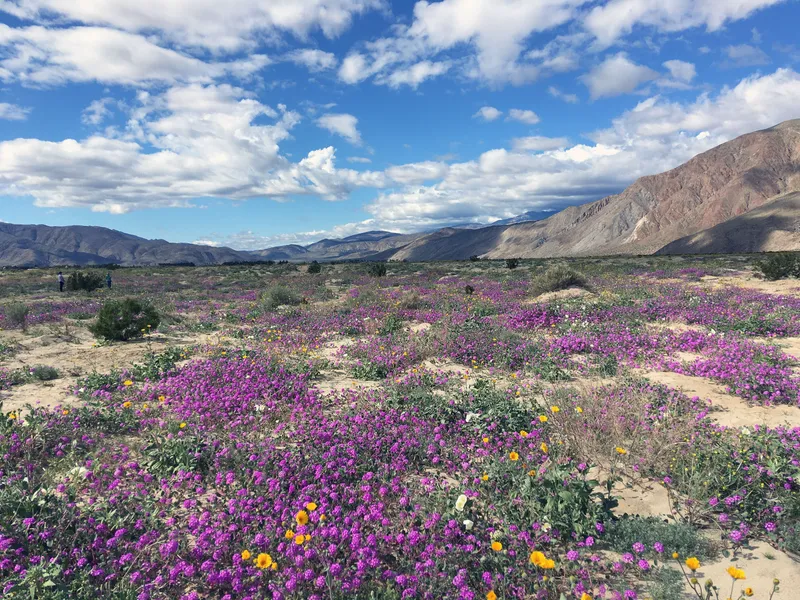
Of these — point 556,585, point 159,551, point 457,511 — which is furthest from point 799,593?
point 159,551

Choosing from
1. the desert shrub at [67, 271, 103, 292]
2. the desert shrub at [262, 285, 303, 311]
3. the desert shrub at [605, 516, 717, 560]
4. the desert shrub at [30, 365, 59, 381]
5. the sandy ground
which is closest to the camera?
the desert shrub at [605, 516, 717, 560]

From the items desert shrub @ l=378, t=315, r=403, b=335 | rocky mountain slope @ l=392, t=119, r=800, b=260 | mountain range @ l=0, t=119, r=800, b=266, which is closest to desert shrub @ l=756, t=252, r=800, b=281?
desert shrub @ l=378, t=315, r=403, b=335

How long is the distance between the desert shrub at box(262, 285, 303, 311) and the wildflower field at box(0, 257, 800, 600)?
829 cm

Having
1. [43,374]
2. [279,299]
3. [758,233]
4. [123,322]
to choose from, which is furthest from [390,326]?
[758,233]

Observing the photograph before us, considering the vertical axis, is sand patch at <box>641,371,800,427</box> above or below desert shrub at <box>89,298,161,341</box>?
below

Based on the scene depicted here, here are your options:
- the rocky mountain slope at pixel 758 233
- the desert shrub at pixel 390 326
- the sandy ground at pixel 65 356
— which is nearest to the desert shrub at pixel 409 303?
the desert shrub at pixel 390 326

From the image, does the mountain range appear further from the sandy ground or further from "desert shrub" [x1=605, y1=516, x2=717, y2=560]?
the sandy ground

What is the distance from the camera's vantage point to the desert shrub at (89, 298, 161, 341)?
10.9 metres

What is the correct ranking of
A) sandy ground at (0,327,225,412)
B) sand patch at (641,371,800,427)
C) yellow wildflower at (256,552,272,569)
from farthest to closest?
1. sandy ground at (0,327,225,412)
2. sand patch at (641,371,800,427)
3. yellow wildflower at (256,552,272,569)

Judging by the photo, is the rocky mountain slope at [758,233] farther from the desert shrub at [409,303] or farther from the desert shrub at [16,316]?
the desert shrub at [16,316]

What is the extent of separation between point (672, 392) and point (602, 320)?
5.64 metres

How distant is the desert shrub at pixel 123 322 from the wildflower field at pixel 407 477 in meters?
2.58

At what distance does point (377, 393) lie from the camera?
6594 mm

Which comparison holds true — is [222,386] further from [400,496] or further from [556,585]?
[556,585]
